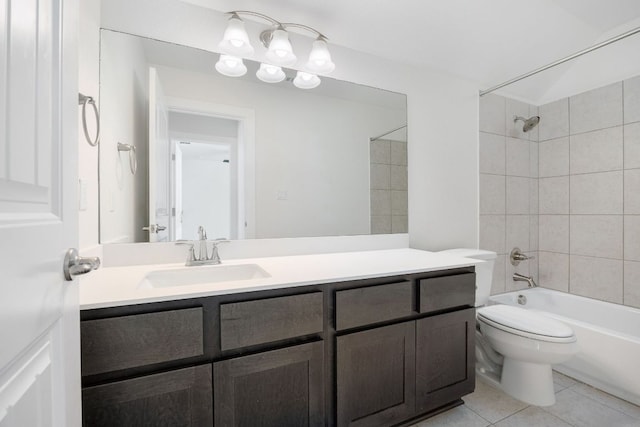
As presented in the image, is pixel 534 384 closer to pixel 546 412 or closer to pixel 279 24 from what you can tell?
pixel 546 412

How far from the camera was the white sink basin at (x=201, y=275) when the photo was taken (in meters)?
1.27


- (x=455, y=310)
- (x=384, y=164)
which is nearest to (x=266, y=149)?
(x=384, y=164)

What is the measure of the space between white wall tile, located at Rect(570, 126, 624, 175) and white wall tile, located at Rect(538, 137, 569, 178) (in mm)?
44

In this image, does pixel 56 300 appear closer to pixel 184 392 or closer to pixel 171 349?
pixel 171 349

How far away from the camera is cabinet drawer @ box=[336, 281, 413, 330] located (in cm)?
118

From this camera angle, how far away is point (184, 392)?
3.03 ft

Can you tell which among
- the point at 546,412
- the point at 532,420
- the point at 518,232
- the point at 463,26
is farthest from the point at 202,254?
the point at 518,232

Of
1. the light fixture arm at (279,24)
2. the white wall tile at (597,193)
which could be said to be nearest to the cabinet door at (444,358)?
the light fixture arm at (279,24)

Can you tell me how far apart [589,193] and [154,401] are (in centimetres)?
317

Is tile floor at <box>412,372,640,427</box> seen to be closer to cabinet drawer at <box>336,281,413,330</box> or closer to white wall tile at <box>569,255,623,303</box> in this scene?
cabinet drawer at <box>336,281,413,330</box>

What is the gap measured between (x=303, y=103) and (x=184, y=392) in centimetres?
154

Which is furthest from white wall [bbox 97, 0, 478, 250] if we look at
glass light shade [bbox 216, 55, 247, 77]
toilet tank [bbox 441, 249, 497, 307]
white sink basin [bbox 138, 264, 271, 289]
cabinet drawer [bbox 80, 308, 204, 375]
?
cabinet drawer [bbox 80, 308, 204, 375]

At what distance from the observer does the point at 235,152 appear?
1.62m

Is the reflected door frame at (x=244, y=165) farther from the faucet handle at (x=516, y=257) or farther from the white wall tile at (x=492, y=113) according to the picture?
the faucet handle at (x=516, y=257)
